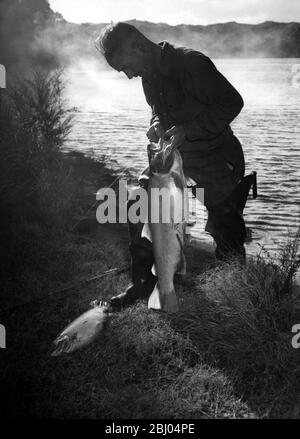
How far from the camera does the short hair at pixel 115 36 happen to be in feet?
14.9

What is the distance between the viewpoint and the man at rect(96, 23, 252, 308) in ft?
15.3

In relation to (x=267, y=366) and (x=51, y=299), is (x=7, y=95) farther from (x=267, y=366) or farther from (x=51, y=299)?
(x=267, y=366)

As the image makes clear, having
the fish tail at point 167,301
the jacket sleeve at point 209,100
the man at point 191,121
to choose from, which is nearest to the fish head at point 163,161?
the man at point 191,121

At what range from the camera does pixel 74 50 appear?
113 ft

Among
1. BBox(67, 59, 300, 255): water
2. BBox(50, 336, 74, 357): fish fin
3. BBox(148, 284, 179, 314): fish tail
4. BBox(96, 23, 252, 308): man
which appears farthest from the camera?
BBox(67, 59, 300, 255): water

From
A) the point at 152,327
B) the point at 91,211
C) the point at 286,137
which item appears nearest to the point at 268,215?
the point at 91,211

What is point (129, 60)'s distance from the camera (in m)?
4.64

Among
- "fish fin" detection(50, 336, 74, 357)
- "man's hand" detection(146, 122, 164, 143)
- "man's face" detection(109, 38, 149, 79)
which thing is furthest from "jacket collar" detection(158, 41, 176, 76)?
"fish fin" detection(50, 336, 74, 357)

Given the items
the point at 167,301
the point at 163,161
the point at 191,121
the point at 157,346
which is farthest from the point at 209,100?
the point at 157,346

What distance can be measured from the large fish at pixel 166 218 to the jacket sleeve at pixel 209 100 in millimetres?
670

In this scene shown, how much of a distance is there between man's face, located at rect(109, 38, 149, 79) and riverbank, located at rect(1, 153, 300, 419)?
2.19 m

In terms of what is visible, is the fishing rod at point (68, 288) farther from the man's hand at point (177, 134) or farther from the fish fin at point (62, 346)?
the man's hand at point (177, 134)

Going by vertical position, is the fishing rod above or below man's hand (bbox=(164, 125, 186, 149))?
below

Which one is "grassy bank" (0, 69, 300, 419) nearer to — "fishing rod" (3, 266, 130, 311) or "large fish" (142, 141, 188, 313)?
"fishing rod" (3, 266, 130, 311)
